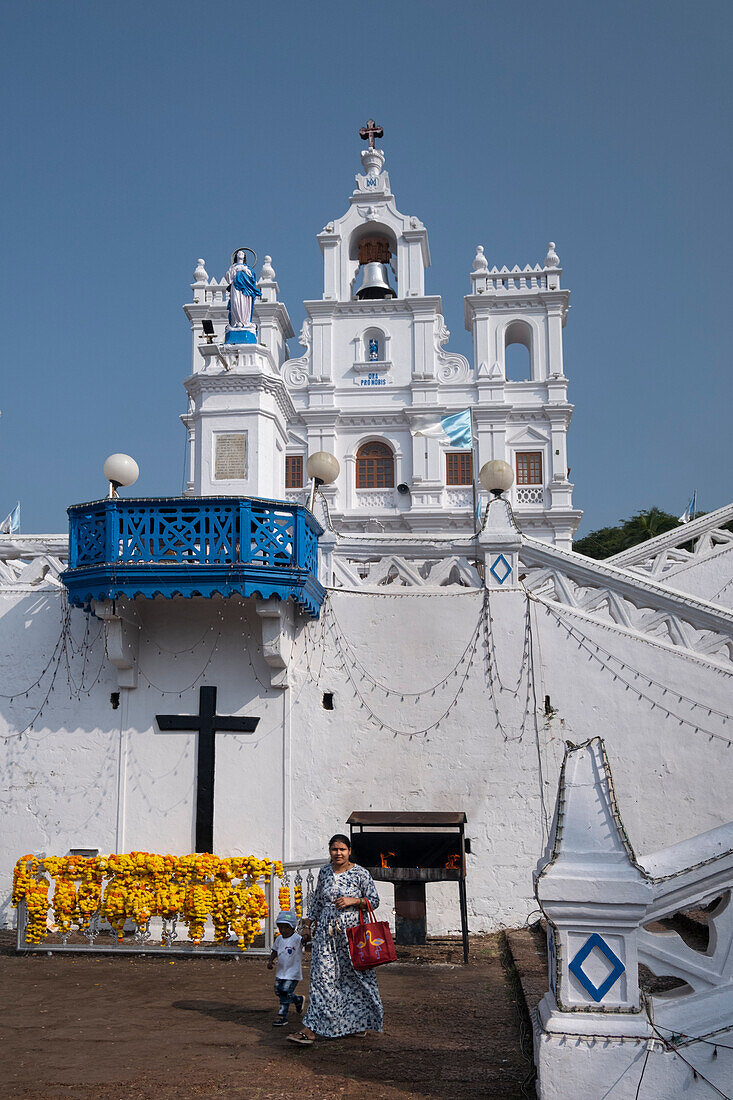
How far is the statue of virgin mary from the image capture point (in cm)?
1595

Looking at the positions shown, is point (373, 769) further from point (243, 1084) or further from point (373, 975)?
point (243, 1084)

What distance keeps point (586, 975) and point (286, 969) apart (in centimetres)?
317

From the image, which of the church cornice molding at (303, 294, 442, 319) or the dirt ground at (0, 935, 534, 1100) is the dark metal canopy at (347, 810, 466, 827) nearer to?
the dirt ground at (0, 935, 534, 1100)

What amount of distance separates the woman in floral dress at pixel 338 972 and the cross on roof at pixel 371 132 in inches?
1247

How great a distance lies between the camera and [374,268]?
33.2 meters

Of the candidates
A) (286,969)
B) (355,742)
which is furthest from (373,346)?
(286,969)

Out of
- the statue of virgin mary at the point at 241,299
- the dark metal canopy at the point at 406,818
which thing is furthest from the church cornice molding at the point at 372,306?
the dark metal canopy at the point at 406,818

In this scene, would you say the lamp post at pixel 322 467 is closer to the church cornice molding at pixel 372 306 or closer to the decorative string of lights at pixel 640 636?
the decorative string of lights at pixel 640 636

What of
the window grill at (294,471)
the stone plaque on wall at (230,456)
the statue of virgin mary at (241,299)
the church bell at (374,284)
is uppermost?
the church bell at (374,284)

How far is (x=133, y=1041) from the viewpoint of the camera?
741 centimetres

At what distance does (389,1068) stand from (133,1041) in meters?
Answer: 2.06

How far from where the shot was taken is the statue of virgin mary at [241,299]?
1595 cm

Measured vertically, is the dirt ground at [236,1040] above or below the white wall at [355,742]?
below

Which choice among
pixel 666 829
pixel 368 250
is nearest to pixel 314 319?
pixel 368 250
